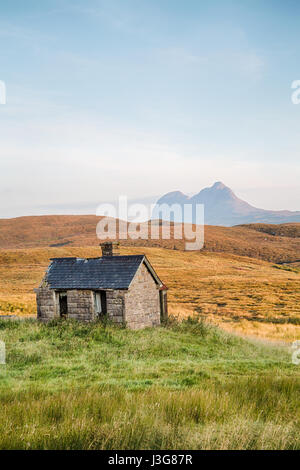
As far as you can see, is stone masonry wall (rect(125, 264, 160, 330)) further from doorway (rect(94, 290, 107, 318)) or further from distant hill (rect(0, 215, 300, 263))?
distant hill (rect(0, 215, 300, 263))

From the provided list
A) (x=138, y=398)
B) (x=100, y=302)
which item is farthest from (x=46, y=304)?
(x=138, y=398)

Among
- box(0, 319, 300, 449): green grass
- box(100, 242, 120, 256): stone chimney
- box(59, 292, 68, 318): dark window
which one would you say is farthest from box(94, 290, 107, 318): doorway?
box(0, 319, 300, 449): green grass

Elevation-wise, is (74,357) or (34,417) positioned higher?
(34,417)

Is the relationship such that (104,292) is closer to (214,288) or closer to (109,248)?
(109,248)

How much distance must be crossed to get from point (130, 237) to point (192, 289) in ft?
263

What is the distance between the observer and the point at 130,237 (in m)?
142

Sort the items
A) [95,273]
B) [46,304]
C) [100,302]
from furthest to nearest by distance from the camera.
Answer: [46,304], [95,273], [100,302]

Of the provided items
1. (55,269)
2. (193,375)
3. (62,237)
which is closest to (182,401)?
(193,375)

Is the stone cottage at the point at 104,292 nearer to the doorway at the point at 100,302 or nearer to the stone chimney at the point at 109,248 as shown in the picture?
the doorway at the point at 100,302

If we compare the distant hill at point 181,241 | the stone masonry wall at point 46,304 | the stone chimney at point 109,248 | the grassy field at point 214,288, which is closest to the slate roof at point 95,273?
the stone masonry wall at point 46,304

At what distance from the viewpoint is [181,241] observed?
134375mm

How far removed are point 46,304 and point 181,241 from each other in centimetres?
11332

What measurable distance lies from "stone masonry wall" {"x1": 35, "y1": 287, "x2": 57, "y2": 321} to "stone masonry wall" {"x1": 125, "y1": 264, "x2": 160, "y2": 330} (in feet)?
14.9
